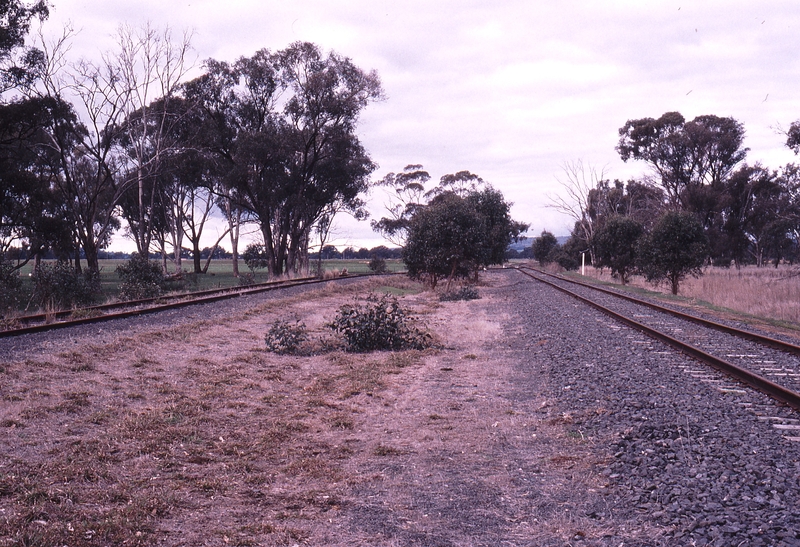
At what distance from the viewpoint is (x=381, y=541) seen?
11.1 ft

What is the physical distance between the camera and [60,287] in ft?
60.7

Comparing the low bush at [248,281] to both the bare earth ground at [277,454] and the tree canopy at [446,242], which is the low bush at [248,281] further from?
the bare earth ground at [277,454]

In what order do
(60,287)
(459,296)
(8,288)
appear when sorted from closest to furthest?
1. (8,288)
2. (60,287)
3. (459,296)

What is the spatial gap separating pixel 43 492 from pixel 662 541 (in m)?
3.79

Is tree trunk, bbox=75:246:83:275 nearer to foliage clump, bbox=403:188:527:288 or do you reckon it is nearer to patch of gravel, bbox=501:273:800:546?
foliage clump, bbox=403:188:527:288

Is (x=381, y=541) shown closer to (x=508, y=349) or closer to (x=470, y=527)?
(x=470, y=527)

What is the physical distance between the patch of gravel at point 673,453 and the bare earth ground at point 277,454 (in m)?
0.20

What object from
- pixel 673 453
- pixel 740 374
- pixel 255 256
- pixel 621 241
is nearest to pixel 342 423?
pixel 673 453

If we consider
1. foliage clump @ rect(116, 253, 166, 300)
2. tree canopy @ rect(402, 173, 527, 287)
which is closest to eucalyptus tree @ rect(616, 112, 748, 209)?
tree canopy @ rect(402, 173, 527, 287)

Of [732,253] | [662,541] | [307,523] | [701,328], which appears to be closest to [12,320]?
[307,523]

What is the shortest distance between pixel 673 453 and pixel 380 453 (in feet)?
7.66

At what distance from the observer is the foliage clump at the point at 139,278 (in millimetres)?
20312

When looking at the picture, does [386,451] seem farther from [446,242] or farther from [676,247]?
[676,247]

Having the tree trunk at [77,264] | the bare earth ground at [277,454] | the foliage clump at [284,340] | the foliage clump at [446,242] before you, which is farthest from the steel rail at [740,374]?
the tree trunk at [77,264]
